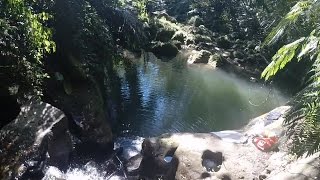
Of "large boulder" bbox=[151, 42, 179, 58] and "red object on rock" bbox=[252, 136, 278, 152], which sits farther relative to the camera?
"large boulder" bbox=[151, 42, 179, 58]

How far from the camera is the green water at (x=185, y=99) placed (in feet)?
41.0

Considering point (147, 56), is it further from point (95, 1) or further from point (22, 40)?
point (22, 40)

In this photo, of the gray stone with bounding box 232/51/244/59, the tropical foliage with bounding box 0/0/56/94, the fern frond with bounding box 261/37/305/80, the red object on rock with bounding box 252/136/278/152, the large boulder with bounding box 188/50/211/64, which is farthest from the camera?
the gray stone with bounding box 232/51/244/59

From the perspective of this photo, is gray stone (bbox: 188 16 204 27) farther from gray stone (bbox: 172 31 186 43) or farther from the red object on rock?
the red object on rock

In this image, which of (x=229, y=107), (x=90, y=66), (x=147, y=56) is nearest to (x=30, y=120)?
(x=90, y=66)

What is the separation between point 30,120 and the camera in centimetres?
662

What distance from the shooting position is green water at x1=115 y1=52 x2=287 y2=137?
12.5m

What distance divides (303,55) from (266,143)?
14.0 feet

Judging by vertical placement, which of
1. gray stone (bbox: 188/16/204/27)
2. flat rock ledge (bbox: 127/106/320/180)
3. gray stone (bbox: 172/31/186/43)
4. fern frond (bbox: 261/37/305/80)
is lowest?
gray stone (bbox: 172/31/186/43)

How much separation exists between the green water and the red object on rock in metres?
3.34

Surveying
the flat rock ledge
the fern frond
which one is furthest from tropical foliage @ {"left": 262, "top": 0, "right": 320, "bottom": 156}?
the flat rock ledge

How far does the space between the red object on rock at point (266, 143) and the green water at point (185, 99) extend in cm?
334

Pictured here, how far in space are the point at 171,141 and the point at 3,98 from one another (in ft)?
13.5

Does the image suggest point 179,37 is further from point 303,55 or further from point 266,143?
point 303,55
